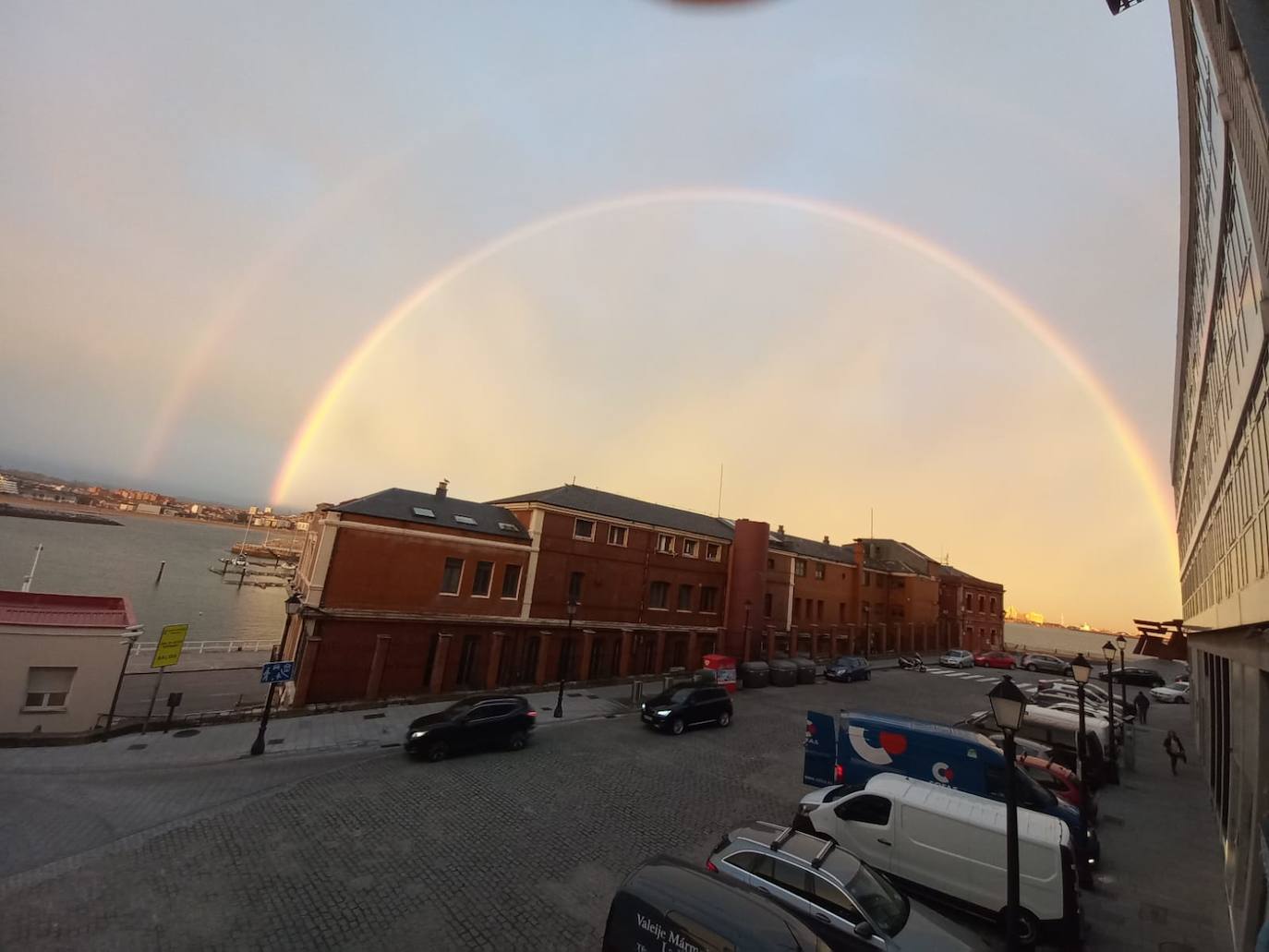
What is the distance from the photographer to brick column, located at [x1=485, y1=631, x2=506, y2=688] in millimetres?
27250

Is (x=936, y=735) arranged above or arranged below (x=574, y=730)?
above

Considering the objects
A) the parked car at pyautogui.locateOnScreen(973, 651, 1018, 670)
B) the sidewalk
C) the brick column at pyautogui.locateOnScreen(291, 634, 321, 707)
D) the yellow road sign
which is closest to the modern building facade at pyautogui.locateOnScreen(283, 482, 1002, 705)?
the brick column at pyautogui.locateOnScreen(291, 634, 321, 707)

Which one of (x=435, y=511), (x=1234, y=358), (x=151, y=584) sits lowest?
(x=151, y=584)

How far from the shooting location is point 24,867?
9875 mm

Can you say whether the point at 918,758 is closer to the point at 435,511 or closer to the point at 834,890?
the point at 834,890

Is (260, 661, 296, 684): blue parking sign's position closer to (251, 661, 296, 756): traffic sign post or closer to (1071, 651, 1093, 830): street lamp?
(251, 661, 296, 756): traffic sign post

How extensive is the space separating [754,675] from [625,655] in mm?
8081

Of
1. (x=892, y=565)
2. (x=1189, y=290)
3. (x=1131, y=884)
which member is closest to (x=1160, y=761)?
(x=1131, y=884)

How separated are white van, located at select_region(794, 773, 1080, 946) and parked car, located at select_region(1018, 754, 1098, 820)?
203 inches

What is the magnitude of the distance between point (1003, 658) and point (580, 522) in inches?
1868

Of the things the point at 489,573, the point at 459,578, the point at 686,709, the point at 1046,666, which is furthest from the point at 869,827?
the point at 1046,666

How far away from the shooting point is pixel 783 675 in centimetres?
3556

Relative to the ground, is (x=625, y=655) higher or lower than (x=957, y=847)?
lower

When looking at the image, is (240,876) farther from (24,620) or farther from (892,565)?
(892,565)
